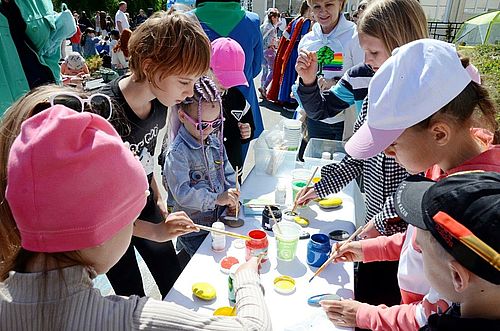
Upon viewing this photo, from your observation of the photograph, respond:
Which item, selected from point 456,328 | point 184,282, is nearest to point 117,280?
point 184,282

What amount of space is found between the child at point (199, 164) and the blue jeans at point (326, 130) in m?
1.20

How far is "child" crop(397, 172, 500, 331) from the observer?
2.20 ft

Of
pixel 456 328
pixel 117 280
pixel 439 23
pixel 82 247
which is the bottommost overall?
pixel 439 23

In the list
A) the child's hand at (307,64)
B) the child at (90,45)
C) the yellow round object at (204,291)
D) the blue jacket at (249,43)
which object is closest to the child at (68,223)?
the yellow round object at (204,291)

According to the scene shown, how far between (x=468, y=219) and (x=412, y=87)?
1.52 ft

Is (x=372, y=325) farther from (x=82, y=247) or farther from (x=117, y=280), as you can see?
(x=117, y=280)

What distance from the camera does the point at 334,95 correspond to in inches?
92.3

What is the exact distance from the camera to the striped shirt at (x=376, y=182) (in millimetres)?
1475

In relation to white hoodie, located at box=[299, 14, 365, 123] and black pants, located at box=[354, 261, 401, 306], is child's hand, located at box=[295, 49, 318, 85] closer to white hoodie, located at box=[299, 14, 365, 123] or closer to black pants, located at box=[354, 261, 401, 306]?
white hoodie, located at box=[299, 14, 365, 123]

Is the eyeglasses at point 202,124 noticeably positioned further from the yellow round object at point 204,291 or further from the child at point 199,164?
the yellow round object at point 204,291

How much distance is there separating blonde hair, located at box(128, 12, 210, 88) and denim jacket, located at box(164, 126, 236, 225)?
0.33 metres

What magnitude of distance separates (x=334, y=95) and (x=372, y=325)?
1.52 meters

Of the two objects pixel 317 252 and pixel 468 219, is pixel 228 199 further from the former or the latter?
pixel 468 219

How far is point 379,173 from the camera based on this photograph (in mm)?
1591
